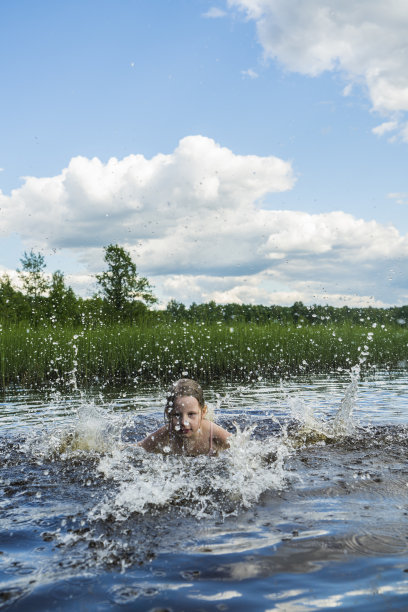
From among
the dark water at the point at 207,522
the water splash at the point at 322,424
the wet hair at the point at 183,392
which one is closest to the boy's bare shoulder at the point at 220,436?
the dark water at the point at 207,522

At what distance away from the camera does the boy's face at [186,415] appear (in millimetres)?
5828

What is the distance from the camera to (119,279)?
4306cm

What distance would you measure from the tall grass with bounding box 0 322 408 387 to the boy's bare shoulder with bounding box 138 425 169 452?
28.9 feet

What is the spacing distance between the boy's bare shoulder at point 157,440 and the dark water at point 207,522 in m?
0.12

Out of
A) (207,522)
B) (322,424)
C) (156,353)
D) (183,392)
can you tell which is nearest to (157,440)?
(183,392)

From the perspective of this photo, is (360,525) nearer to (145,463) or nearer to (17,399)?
(145,463)

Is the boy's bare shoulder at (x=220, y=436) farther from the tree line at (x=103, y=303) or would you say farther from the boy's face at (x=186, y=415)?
the tree line at (x=103, y=303)

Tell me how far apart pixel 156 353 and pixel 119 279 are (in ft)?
91.0

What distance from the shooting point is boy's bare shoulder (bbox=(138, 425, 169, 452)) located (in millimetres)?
6336

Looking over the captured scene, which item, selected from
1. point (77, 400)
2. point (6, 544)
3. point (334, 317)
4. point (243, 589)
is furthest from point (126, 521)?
point (334, 317)

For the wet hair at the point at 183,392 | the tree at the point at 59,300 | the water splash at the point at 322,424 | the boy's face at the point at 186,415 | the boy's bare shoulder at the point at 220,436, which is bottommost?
the water splash at the point at 322,424

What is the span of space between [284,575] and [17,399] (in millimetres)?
10215

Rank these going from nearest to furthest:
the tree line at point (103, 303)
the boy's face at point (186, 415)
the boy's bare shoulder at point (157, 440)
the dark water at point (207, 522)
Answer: the dark water at point (207, 522) → the boy's face at point (186, 415) → the boy's bare shoulder at point (157, 440) → the tree line at point (103, 303)

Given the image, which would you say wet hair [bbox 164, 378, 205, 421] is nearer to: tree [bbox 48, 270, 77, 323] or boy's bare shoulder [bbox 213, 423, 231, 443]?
boy's bare shoulder [bbox 213, 423, 231, 443]
